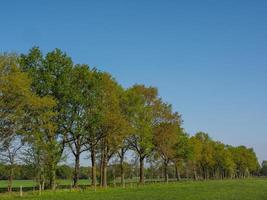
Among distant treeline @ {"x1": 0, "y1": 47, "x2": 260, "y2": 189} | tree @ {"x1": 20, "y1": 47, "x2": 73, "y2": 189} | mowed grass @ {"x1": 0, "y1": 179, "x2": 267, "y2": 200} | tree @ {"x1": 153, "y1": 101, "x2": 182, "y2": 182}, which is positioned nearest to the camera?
mowed grass @ {"x1": 0, "y1": 179, "x2": 267, "y2": 200}

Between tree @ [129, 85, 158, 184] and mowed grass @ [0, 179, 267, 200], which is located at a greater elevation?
tree @ [129, 85, 158, 184]

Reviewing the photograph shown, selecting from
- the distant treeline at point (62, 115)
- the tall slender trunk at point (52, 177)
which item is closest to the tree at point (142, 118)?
the distant treeline at point (62, 115)

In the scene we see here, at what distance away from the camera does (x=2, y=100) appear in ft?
186

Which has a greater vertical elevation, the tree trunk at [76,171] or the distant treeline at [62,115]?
the distant treeline at [62,115]

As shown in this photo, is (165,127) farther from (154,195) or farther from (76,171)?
(154,195)

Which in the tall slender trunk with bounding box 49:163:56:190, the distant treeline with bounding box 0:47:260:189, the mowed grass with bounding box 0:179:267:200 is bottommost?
the mowed grass with bounding box 0:179:267:200

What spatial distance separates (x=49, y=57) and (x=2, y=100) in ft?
48.4

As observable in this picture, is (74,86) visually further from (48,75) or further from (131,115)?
(131,115)

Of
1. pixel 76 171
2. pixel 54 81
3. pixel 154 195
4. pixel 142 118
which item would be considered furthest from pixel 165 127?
pixel 154 195

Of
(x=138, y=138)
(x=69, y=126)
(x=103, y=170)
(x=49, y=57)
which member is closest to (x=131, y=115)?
(x=138, y=138)

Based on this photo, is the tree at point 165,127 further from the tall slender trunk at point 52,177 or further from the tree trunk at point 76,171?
the tall slender trunk at point 52,177

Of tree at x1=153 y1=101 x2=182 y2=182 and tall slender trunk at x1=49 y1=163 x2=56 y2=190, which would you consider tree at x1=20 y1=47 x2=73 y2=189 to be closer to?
tall slender trunk at x1=49 y1=163 x2=56 y2=190

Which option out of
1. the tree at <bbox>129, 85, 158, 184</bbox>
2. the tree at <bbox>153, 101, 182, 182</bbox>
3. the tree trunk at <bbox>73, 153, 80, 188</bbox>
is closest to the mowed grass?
the tree trunk at <bbox>73, 153, 80, 188</bbox>

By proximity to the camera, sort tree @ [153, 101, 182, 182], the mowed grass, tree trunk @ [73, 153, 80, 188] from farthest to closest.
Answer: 1. tree @ [153, 101, 182, 182]
2. tree trunk @ [73, 153, 80, 188]
3. the mowed grass
